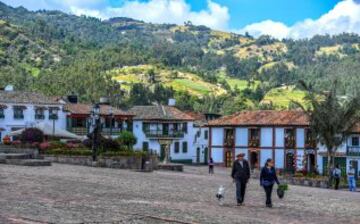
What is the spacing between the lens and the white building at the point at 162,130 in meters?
73.4

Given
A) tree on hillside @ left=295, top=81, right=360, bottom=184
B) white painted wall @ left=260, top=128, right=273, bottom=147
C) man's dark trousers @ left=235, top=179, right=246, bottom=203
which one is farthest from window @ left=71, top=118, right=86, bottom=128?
man's dark trousers @ left=235, top=179, right=246, bottom=203

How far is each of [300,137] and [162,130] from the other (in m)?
17.9

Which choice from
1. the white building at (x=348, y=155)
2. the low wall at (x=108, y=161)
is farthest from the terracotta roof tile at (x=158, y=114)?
the low wall at (x=108, y=161)

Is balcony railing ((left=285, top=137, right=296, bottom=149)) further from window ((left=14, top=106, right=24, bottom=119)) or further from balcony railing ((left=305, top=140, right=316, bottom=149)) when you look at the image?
window ((left=14, top=106, right=24, bottom=119))

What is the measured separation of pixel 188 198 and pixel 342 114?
83.9 feet

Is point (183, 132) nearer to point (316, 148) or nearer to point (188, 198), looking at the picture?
point (316, 148)

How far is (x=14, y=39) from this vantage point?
189125 mm

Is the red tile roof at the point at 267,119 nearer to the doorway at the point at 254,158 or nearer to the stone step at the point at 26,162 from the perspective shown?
the doorway at the point at 254,158

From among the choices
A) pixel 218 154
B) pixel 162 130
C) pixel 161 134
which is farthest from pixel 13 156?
pixel 162 130

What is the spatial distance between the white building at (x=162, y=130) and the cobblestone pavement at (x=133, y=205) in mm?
48484

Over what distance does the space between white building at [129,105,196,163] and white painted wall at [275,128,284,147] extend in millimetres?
14556

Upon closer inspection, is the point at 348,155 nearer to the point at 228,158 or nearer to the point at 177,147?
the point at 228,158

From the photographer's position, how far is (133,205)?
1681 centimetres

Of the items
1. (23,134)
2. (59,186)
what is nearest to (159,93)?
(23,134)
